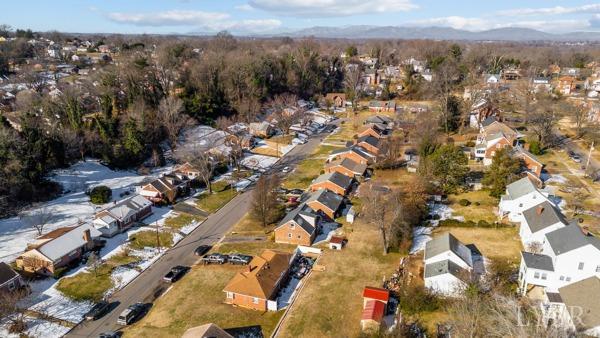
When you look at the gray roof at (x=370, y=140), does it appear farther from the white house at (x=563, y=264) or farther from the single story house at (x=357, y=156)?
the white house at (x=563, y=264)

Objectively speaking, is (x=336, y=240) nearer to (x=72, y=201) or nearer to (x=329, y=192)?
(x=329, y=192)

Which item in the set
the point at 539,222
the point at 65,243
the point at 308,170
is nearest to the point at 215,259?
the point at 65,243

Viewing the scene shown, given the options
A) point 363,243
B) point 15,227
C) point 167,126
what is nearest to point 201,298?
point 363,243

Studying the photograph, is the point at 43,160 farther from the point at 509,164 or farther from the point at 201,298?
the point at 509,164

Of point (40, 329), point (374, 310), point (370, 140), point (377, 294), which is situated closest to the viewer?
point (40, 329)

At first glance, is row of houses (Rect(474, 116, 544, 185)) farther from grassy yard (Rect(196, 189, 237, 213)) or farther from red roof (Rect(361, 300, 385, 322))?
grassy yard (Rect(196, 189, 237, 213))

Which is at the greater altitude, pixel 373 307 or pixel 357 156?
pixel 357 156

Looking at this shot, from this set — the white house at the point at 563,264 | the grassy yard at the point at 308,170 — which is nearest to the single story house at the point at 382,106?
the grassy yard at the point at 308,170
